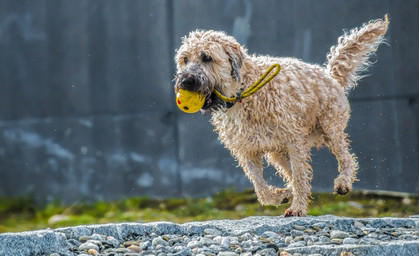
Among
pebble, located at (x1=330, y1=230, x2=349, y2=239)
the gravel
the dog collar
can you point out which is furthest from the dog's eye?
pebble, located at (x1=330, y1=230, x2=349, y2=239)

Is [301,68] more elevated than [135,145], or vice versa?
[301,68]

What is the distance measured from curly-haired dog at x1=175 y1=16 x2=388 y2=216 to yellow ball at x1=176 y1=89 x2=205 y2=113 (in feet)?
0.19

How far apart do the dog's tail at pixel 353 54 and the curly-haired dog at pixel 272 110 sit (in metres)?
0.03

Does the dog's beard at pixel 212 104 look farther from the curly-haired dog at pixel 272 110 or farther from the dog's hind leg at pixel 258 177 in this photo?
the dog's hind leg at pixel 258 177

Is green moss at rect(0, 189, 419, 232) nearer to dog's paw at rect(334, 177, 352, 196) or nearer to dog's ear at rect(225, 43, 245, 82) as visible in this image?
dog's paw at rect(334, 177, 352, 196)

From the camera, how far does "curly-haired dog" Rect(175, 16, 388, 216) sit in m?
5.26

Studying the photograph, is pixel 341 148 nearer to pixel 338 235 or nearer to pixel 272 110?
pixel 272 110

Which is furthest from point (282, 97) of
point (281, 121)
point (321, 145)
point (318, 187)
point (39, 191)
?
point (39, 191)

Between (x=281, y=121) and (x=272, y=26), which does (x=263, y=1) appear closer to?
(x=272, y=26)

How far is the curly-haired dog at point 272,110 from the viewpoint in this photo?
207 inches

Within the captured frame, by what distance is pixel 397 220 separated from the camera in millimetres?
5578

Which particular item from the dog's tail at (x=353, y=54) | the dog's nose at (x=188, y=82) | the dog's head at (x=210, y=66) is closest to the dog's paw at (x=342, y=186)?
the dog's tail at (x=353, y=54)

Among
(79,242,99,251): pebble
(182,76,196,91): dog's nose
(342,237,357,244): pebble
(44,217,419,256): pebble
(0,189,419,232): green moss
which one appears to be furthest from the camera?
(0,189,419,232): green moss

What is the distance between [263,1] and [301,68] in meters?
2.58
